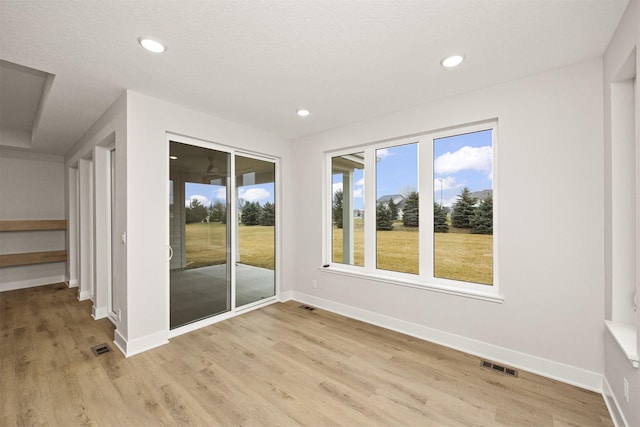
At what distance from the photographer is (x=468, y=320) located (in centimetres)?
273

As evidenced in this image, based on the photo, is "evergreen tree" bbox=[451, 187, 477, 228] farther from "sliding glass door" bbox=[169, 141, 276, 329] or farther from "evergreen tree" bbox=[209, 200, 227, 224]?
"evergreen tree" bbox=[209, 200, 227, 224]

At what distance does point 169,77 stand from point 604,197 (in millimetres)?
3792

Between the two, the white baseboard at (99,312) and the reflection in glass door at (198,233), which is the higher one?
the reflection in glass door at (198,233)

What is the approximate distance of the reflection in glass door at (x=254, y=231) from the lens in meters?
3.87

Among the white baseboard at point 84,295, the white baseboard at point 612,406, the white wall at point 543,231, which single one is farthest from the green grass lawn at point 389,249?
the white baseboard at point 84,295

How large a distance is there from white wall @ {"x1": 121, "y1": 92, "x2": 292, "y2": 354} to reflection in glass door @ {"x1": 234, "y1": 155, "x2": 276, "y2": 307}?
38.8 inches

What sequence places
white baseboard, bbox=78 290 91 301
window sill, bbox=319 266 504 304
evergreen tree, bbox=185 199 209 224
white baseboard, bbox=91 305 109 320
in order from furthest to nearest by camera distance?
white baseboard, bbox=78 290 91 301 < white baseboard, bbox=91 305 109 320 < evergreen tree, bbox=185 199 209 224 < window sill, bbox=319 266 504 304

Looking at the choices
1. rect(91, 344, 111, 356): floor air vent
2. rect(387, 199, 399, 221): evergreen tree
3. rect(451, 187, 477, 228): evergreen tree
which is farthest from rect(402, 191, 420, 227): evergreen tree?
rect(91, 344, 111, 356): floor air vent

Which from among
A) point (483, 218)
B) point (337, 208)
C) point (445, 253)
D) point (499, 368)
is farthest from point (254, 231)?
point (499, 368)

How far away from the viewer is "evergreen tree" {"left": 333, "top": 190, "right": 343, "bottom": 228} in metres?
4.06

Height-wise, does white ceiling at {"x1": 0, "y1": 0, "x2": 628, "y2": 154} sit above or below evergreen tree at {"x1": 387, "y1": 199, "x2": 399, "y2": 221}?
above

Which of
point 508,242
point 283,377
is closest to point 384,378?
point 283,377

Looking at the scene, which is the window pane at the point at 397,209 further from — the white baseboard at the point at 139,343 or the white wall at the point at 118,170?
the white wall at the point at 118,170

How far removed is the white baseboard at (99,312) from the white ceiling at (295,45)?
262cm
